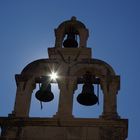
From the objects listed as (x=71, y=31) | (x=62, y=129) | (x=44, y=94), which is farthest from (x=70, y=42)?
(x=62, y=129)

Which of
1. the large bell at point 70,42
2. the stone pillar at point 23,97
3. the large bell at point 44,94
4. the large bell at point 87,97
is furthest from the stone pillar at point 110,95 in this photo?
the large bell at point 70,42

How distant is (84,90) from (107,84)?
25.3 inches

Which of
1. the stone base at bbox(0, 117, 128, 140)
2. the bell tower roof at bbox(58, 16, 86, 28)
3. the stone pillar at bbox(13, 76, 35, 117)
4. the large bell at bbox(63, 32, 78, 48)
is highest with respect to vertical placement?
the bell tower roof at bbox(58, 16, 86, 28)

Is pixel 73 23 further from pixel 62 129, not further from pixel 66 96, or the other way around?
pixel 62 129

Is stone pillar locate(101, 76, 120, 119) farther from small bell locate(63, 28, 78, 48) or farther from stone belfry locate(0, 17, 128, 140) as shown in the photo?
small bell locate(63, 28, 78, 48)

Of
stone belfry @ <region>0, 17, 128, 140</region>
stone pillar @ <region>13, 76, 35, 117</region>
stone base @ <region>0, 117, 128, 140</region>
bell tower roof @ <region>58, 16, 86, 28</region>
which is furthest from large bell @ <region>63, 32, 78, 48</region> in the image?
stone base @ <region>0, 117, 128, 140</region>

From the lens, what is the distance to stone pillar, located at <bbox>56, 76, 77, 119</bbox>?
595 inches

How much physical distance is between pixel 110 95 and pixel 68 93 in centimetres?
111

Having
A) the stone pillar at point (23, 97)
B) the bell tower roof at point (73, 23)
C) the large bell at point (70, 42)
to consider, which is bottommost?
the stone pillar at point (23, 97)

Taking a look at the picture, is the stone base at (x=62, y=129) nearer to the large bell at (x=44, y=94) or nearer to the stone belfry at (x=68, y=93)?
the stone belfry at (x=68, y=93)

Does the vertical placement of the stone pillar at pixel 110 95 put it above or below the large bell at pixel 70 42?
below

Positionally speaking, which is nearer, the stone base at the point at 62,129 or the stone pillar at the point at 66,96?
the stone base at the point at 62,129

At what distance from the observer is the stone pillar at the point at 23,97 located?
1531 centimetres

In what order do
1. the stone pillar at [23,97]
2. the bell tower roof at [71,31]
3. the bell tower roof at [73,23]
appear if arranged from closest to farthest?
the stone pillar at [23,97], the bell tower roof at [71,31], the bell tower roof at [73,23]
